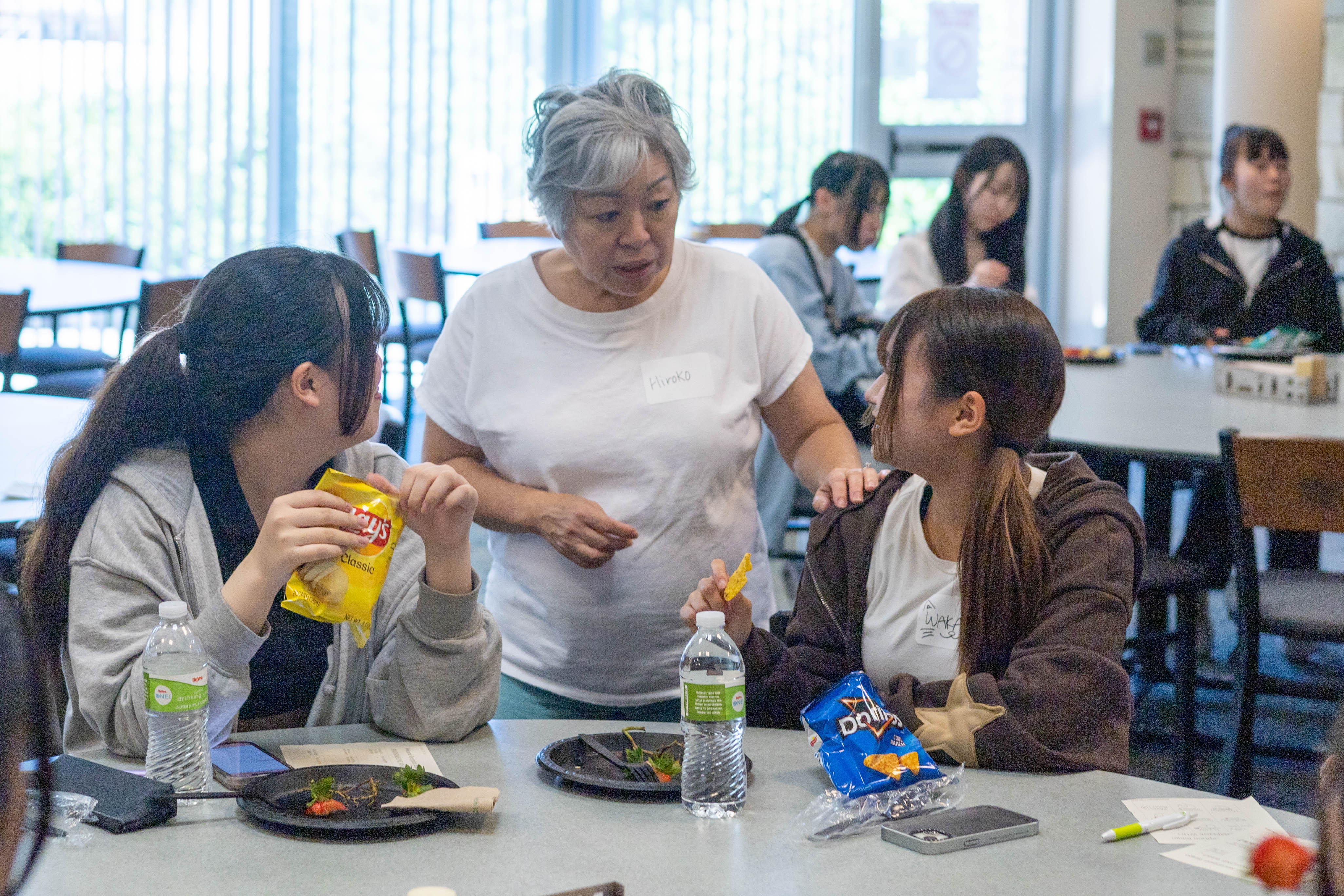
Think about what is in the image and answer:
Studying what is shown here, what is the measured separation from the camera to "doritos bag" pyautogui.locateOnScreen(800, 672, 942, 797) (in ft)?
4.29

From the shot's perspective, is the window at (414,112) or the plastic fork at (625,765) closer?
the plastic fork at (625,765)

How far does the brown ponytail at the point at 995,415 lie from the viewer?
5.16ft

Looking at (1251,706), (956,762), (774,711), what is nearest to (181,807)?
(774,711)

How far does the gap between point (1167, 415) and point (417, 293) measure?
3.21 m

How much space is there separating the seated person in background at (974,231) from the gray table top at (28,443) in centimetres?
266

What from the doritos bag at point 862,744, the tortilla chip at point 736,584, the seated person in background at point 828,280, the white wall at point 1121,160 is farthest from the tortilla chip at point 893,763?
the white wall at point 1121,160

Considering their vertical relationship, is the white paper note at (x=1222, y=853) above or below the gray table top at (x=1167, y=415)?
below

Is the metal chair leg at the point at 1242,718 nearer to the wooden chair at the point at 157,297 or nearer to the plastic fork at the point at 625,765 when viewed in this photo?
the plastic fork at the point at 625,765

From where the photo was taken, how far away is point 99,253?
19.2 ft

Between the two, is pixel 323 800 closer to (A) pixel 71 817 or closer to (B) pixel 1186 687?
(A) pixel 71 817

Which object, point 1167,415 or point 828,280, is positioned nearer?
point 1167,415

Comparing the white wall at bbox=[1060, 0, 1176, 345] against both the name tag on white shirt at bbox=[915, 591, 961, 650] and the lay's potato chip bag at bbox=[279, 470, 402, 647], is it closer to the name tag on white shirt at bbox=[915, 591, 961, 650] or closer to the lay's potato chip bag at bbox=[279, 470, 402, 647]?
the name tag on white shirt at bbox=[915, 591, 961, 650]

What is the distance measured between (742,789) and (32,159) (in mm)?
6934

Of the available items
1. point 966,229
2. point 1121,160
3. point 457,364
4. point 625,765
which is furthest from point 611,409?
point 1121,160
